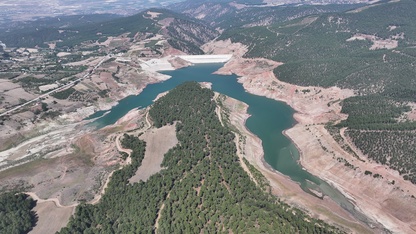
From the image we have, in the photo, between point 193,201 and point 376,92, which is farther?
point 376,92

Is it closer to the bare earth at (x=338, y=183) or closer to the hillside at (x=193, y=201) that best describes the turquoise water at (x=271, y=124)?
the bare earth at (x=338, y=183)

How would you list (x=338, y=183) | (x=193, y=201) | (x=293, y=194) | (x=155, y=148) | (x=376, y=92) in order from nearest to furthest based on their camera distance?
1. (x=193, y=201)
2. (x=293, y=194)
3. (x=338, y=183)
4. (x=155, y=148)
5. (x=376, y=92)

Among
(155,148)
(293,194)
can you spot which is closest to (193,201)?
(293,194)

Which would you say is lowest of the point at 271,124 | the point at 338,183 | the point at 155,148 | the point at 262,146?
the point at 271,124

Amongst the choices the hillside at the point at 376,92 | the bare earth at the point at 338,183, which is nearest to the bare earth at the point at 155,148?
the bare earth at the point at 338,183

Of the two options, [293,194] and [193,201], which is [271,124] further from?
[193,201]
